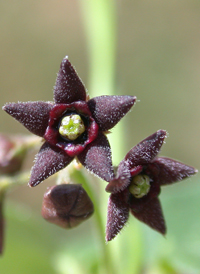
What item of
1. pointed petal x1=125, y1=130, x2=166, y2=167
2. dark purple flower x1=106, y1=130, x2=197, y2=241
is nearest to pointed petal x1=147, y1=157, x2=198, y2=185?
dark purple flower x1=106, y1=130, x2=197, y2=241

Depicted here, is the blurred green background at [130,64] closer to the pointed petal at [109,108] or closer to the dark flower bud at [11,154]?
the dark flower bud at [11,154]

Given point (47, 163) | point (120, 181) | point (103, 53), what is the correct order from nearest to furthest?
point (120, 181), point (47, 163), point (103, 53)

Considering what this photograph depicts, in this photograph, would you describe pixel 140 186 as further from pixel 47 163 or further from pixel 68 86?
pixel 68 86

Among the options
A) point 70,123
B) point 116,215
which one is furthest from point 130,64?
point 116,215

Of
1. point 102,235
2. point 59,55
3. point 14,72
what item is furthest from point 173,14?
point 102,235

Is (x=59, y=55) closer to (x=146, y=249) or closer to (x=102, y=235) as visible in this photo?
(x=146, y=249)

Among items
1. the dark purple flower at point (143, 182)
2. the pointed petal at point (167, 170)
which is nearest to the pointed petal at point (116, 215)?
the dark purple flower at point (143, 182)
